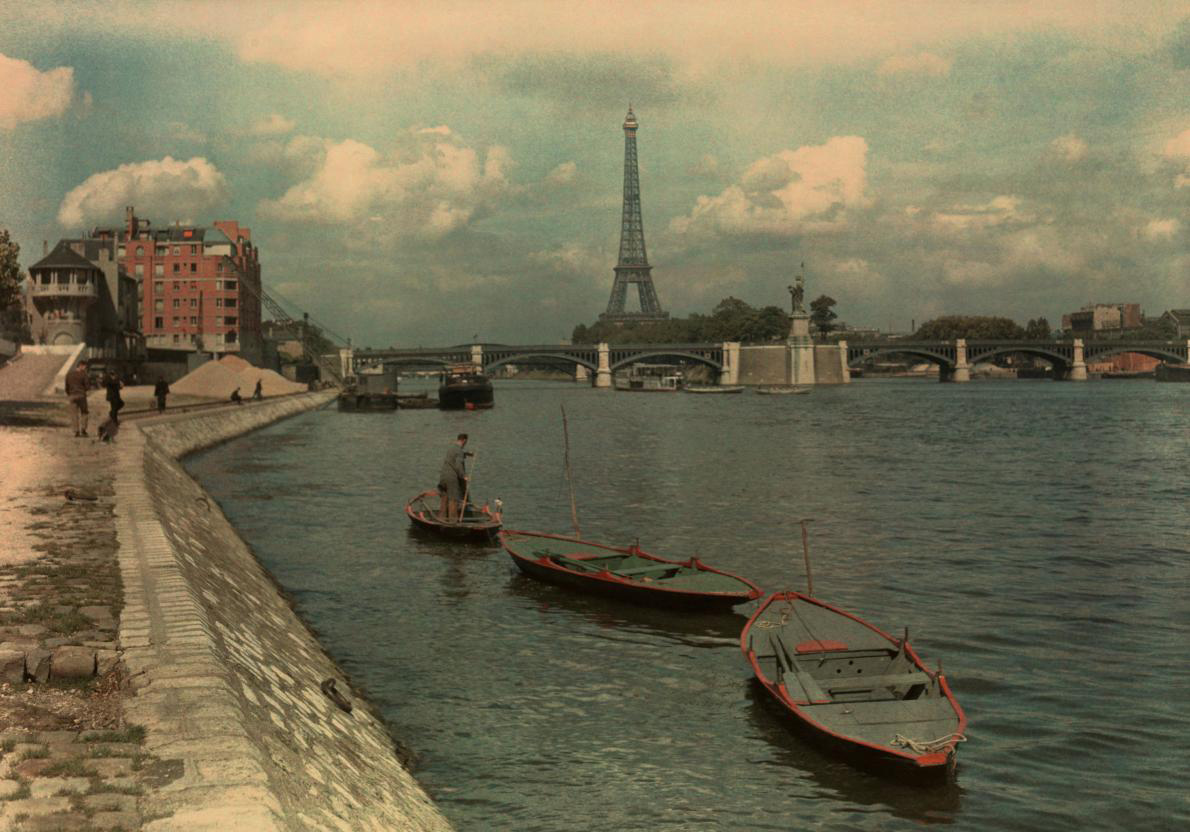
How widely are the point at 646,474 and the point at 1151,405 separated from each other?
288ft

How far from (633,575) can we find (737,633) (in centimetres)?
278

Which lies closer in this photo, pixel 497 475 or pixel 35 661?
pixel 35 661

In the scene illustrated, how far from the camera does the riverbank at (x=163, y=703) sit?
22.9 ft

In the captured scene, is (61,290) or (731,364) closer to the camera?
(61,290)

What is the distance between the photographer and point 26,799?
688 centimetres

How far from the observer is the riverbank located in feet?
22.9

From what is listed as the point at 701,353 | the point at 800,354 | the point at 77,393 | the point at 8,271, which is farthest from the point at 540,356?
the point at 77,393

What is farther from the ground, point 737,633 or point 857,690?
point 857,690

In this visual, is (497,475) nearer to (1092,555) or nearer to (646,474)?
(646,474)

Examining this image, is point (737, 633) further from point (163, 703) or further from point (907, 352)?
point (907, 352)

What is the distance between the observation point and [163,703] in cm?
852

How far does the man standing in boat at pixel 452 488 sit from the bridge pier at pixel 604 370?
513ft

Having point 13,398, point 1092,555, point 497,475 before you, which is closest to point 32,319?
point 13,398

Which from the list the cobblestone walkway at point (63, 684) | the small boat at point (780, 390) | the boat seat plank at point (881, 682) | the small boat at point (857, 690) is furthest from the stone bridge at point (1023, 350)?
the cobblestone walkway at point (63, 684)
